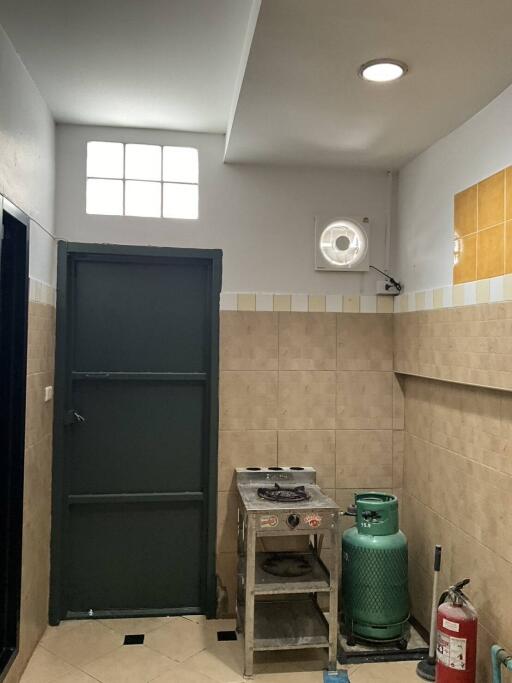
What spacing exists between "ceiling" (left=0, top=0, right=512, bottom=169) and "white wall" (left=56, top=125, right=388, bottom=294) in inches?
7.3

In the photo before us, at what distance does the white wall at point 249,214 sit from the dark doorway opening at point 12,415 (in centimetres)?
74

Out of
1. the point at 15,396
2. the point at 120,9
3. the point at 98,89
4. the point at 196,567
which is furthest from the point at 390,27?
the point at 196,567

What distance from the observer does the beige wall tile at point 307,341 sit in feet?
10.8

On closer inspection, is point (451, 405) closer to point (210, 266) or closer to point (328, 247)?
point (328, 247)

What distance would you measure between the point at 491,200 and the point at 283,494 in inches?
67.5

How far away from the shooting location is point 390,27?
6.01 ft

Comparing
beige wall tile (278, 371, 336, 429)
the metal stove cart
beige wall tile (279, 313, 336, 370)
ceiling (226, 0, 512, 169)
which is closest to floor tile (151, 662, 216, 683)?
the metal stove cart

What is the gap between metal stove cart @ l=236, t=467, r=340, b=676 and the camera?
2.65 m

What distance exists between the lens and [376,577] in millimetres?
2822

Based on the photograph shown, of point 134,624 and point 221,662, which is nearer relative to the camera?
point 221,662

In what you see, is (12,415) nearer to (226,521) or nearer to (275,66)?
(226,521)

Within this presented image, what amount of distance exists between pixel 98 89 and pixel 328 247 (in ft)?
4.95

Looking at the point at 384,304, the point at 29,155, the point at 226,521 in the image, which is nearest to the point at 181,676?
the point at 226,521

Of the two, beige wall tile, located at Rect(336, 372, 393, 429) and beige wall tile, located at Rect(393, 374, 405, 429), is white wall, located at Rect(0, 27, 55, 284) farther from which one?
beige wall tile, located at Rect(393, 374, 405, 429)
